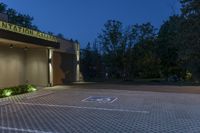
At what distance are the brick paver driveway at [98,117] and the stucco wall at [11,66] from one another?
486 cm

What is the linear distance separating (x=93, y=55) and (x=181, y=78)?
10.4 metres

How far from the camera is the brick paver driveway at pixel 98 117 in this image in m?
7.48

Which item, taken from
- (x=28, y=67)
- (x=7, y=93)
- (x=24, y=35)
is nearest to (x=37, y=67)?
(x=28, y=67)

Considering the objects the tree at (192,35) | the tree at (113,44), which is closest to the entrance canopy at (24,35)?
the tree at (192,35)

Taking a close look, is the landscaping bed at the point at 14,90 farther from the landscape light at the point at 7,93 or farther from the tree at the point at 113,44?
the tree at the point at 113,44

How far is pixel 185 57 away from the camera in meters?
15.4

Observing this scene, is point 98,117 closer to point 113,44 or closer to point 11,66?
point 11,66

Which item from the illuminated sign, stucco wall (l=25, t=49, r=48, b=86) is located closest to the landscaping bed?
the illuminated sign

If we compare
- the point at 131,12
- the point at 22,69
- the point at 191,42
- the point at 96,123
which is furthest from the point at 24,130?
the point at 131,12

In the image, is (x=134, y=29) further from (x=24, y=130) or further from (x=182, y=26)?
(x=24, y=130)

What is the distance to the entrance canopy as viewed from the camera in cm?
1366

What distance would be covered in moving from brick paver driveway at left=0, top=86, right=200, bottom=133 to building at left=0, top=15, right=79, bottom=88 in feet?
13.8

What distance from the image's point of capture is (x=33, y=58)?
19.9 m

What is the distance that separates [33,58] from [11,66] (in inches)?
96.6
